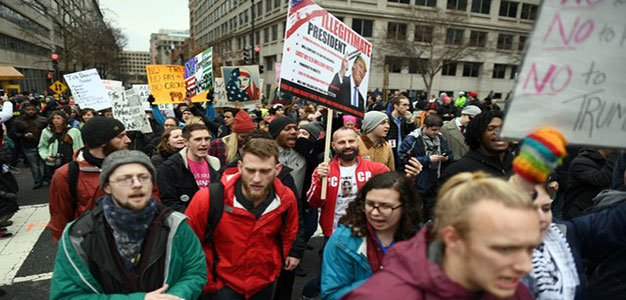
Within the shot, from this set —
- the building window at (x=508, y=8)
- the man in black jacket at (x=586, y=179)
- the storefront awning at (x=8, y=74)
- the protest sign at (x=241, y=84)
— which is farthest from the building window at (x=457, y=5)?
the man in black jacket at (x=586, y=179)

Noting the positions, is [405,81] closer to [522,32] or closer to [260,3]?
[522,32]

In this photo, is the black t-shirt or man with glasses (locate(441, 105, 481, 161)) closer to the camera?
the black t-shirt

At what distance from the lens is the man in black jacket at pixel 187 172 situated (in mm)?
3279

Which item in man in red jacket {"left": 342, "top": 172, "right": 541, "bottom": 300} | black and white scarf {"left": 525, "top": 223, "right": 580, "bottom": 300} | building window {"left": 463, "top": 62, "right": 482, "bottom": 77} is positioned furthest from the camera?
building window {"left": 463, "top": 62, "right": 482, "bottom": 77}

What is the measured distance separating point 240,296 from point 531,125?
214cm

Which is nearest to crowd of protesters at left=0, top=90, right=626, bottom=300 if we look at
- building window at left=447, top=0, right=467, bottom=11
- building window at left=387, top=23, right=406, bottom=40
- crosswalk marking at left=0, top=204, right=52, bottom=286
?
crosswalk marking at left=0, top=204, right=52, bottom=286

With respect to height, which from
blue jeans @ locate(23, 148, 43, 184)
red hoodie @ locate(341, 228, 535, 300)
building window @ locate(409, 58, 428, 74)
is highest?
building window @ locate(409, 58, 428, 74)

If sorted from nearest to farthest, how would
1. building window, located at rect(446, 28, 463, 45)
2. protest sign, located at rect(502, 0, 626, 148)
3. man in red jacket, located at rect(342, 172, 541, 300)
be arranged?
man in red jacket, located at rect(342, 172, 541, 300)
protest sign, located at rect(502, 0, 626, 148)
building window, located at rect(446, 28, 463, 45)

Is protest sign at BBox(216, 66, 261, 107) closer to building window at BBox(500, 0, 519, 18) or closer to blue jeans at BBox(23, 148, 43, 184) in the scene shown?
blue jeans at BBox(23, 148, 43, 184)

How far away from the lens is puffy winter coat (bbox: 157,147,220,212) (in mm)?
3252

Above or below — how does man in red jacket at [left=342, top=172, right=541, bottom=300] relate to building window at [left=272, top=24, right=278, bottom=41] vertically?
below

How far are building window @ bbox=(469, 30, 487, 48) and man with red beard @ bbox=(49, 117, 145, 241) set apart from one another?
4274 centimetres

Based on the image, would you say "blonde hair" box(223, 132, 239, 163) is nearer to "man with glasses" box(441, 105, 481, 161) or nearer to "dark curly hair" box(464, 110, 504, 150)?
"dark curly hair" box(464, 110, 504, 150)

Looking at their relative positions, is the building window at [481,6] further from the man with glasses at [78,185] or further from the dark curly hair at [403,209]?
the man with glasses at [78,185]
